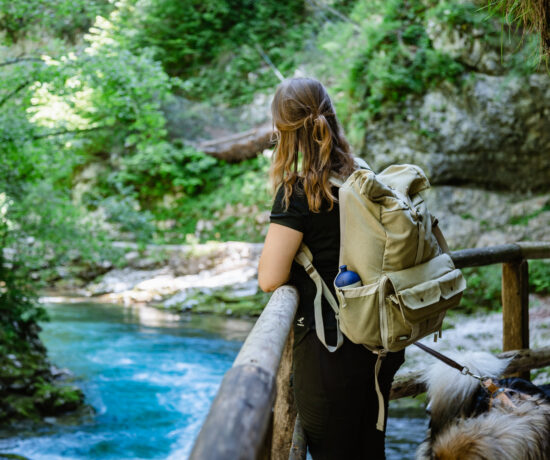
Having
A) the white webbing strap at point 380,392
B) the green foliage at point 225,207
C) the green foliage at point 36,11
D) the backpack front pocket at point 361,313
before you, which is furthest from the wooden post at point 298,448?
the green foliage at point 225,207

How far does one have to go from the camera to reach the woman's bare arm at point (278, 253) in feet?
5.40

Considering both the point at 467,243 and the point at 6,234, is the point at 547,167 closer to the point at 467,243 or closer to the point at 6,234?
the point at 467,243

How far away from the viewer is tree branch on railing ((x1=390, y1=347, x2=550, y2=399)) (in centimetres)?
252

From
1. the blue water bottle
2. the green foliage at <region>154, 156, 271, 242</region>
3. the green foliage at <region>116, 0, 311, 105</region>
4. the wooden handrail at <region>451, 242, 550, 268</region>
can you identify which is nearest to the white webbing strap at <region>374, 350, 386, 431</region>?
the blue water bottle

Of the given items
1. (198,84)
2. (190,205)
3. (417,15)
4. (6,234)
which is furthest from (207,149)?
(6,234)

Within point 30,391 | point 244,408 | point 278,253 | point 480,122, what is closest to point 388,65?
point 480,122

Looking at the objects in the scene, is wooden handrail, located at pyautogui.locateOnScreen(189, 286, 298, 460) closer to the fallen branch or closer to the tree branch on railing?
the tree branch on railing

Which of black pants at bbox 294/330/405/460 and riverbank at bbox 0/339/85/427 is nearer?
black pants at bbox 294/330/405/460

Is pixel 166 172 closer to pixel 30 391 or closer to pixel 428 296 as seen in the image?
pixel 30 391

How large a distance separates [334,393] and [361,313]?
1.01ft

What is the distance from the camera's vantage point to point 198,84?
61.8ft

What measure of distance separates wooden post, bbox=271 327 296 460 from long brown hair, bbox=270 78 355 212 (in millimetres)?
700

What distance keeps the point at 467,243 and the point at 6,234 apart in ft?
25.2

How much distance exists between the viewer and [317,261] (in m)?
1.72
